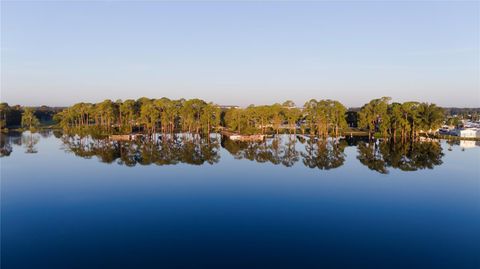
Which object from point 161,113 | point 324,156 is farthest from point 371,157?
point 161,113

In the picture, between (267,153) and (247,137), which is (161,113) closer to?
(247,137)

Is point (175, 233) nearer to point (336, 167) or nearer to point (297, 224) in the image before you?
point (297, 224)

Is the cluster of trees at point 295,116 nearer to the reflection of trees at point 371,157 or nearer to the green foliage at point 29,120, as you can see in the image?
the reflection of trees at point 371,157

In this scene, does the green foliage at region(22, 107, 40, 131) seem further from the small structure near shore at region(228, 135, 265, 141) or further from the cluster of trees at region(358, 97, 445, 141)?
the cluster of trees at region(358, 97, 445, 141)

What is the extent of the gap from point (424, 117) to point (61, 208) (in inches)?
2059

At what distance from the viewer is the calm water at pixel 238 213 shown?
39.0ft

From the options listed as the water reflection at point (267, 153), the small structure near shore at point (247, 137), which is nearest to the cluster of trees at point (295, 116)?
the small structure near shore at point (247, 137)

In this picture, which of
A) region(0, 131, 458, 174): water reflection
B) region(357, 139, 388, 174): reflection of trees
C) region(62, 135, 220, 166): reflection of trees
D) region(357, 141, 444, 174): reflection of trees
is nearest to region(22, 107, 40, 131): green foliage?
region(0, 131, 458, 174): water reflection

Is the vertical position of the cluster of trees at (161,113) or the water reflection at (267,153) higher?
the cluster of trees at (161,113)

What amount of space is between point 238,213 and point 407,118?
47457mm

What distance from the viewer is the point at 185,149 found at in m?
38.7

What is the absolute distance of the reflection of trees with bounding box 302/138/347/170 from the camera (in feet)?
98.4

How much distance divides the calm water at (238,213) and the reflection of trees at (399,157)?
1.19 ft

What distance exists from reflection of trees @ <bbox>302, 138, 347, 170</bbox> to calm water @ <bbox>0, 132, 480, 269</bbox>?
1.37 feet
